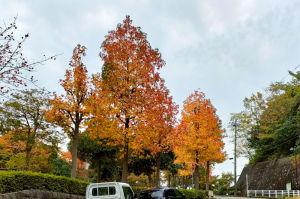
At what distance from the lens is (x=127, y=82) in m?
17.8

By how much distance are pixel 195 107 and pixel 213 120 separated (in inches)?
109

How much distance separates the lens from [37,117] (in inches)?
1062

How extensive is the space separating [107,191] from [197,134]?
21074 mm

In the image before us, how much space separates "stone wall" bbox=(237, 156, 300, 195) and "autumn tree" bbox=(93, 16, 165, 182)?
26094 millimetres

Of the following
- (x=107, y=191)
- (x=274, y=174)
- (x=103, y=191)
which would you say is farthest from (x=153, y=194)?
(x=274, y=174)

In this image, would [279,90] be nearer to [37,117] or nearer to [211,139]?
[211,139]

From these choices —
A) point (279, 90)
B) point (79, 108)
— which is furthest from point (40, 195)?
point (279, 90)

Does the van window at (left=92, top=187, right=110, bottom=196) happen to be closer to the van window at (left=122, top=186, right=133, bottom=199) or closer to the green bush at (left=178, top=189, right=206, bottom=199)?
the van window at (left=122, top=186, right=133, bottom=199)

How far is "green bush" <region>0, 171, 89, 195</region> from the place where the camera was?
12.4 metres

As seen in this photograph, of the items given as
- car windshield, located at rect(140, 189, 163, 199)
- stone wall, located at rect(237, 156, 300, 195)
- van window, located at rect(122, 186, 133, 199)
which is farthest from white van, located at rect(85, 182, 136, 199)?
Result: stone wall, located at rect(237, 156, 300, 195)

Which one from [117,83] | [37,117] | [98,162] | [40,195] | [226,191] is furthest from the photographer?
[226,191]

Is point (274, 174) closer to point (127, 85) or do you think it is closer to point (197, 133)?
point (197, 133)

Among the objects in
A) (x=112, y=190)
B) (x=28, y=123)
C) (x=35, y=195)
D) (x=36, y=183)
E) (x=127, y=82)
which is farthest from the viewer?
(x=28, y=123)

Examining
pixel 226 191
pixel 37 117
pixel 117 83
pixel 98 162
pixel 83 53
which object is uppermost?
pixel 83 53
